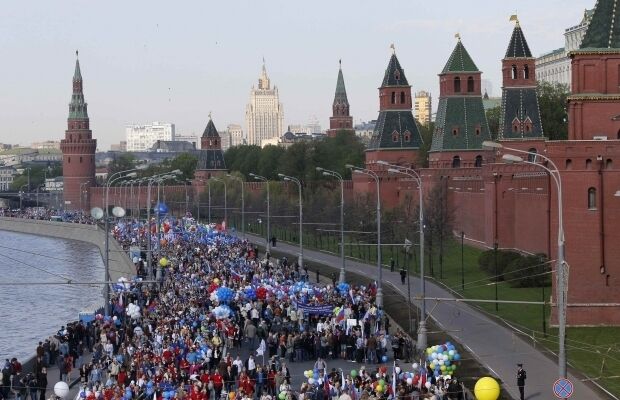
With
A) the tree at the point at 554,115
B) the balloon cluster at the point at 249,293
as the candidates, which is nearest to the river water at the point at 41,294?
the balloon cluster at the point at 249,293

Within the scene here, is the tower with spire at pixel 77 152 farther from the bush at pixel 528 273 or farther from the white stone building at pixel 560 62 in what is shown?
the bush at pixel 528 273

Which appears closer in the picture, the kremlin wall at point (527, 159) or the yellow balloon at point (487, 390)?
the yellow balloon at point (487, 390)

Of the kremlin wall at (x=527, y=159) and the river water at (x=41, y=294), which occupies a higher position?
the kremlin wall at (x=527, y=159)

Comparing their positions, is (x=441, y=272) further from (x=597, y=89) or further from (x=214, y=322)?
(x=214, y=322)

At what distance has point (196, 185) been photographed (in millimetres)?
149750

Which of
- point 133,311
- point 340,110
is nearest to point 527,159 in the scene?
point 133,311

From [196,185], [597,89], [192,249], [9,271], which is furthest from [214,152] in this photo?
[597,89]

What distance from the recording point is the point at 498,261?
184ft

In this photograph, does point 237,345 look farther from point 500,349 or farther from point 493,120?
point 493,120

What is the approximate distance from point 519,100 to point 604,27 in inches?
1270

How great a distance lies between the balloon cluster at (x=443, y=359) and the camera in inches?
1233

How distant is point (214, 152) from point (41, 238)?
832 inches

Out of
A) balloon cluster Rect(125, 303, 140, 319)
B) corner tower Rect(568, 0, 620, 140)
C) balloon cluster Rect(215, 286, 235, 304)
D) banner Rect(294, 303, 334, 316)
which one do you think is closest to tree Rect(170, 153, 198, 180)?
corner tower Rect(568, 0, 620, 140)

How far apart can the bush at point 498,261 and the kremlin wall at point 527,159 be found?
915mm
